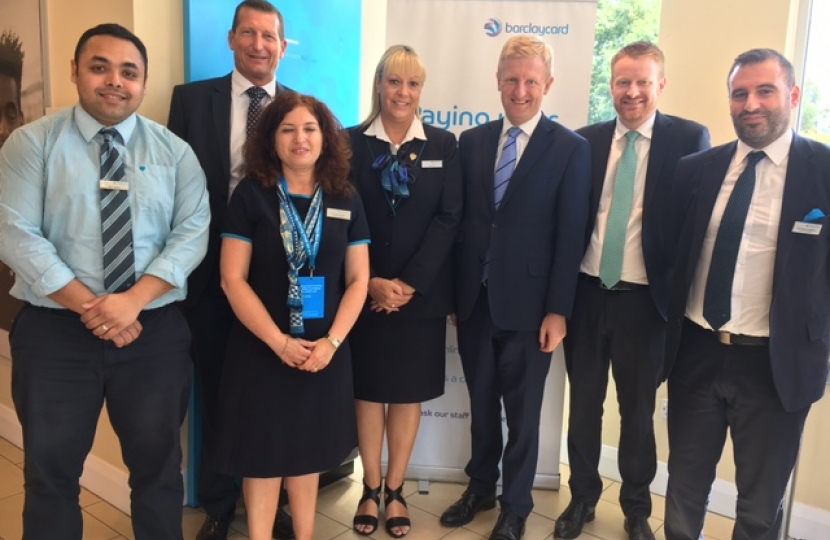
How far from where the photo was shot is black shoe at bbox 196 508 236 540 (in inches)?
108

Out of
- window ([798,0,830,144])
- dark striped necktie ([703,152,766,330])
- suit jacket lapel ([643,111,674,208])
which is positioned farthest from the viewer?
window ([798,0,830,144])

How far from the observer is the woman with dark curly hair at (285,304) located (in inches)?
88.3

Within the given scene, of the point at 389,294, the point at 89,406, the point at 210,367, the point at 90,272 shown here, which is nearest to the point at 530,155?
the point at 389,294

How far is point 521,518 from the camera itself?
9.36ft

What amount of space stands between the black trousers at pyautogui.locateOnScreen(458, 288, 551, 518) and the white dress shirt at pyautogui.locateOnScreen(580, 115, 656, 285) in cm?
43

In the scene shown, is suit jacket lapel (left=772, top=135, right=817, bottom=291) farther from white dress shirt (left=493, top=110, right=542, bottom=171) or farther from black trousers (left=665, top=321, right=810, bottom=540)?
white dress shirt (left=493, top=110, right=542, bottom=171)

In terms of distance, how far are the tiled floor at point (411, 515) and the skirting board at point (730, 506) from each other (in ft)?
0.21

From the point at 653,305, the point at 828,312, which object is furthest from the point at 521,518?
the point at 828,312

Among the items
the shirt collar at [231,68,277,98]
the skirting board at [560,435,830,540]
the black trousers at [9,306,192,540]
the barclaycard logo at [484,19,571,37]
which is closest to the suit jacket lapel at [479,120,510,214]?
the barclaycard logo at [484,19,571,37]

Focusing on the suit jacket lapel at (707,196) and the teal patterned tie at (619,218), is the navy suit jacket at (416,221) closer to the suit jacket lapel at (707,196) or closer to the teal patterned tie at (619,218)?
the teal patterned tie at (619,218)

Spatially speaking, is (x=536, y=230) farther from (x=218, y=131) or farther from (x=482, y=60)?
(x=218, y=131)

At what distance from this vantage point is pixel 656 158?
8.86ft

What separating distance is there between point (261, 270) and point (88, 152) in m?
0.66

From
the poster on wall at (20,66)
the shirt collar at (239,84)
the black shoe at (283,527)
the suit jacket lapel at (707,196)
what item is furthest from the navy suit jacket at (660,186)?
the poster on wall at (20,66)
